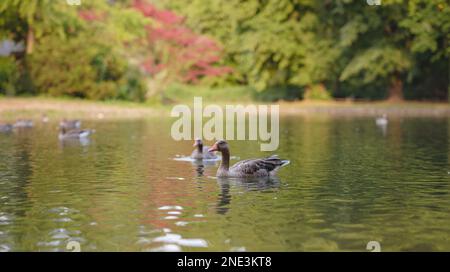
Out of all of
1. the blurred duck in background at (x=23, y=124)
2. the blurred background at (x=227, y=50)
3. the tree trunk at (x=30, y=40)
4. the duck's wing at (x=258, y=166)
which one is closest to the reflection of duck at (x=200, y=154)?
the duck's wing at (x=258, y=166)

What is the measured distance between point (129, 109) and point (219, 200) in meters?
37.2

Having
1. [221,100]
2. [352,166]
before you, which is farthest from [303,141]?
[221,100]

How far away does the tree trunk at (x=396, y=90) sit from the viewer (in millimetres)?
60062

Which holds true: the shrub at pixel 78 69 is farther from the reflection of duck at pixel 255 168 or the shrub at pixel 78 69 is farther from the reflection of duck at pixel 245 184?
the reflection of duck at pixel 245 184

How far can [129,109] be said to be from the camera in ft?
170

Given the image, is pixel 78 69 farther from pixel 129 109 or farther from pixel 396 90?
pixel 396 90

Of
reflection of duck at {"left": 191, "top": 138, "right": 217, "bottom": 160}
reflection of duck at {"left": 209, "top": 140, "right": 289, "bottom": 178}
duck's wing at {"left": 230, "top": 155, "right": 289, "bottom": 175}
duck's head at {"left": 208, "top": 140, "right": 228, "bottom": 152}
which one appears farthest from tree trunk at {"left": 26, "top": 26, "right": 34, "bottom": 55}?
duck's wing at {"left": 230, "top": 155, "right": 289, "bottom": 175}

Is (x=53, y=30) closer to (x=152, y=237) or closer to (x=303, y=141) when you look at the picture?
(x=303, y=141)

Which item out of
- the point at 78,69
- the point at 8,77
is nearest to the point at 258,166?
the point at 8,77

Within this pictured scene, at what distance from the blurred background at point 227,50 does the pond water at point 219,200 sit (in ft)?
87.4

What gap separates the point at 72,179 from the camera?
1836 centimetres

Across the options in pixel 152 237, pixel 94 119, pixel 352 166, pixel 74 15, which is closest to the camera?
pixel 152 237
